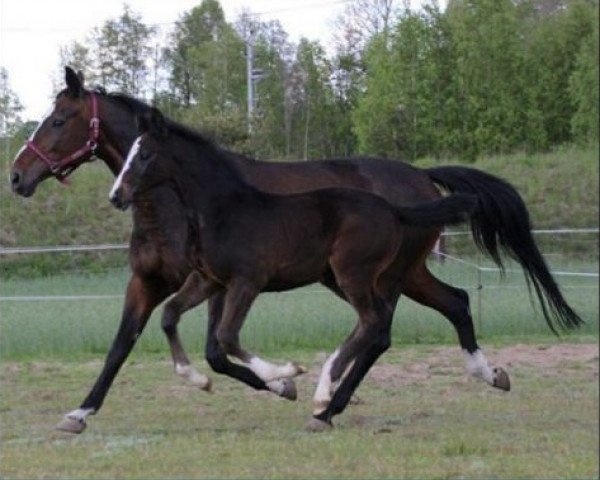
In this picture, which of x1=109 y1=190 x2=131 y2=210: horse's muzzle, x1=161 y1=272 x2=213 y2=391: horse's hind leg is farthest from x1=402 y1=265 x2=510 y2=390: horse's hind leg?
x1=109 y1=190 x2=131 y2=210: horse's muzzle

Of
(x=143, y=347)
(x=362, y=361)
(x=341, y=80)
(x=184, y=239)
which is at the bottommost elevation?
(x=143, y=347)

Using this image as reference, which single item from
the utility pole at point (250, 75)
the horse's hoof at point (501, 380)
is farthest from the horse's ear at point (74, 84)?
the utility pole at point (250, 75)

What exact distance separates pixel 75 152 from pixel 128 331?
130cm

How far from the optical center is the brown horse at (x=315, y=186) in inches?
311

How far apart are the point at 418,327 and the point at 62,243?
6.11 m

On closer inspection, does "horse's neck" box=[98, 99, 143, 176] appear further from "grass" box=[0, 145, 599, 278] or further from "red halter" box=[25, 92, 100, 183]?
"grass" box=[0, 145, 599, 278]

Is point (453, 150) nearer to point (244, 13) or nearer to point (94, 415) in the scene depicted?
point (244, 13)

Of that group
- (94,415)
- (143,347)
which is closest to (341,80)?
(143,347)

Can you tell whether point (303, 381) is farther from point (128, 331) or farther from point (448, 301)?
point (128, 331)

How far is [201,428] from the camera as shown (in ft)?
24.0

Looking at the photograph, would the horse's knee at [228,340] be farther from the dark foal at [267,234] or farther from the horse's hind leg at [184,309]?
the horse's hind leg at [184,309]

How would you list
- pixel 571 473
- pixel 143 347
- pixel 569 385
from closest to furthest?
pixel 571 473, pixel 569 385, pixel 143 347

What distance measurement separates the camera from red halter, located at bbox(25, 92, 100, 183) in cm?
812

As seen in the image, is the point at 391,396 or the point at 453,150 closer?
the point at 391,396
